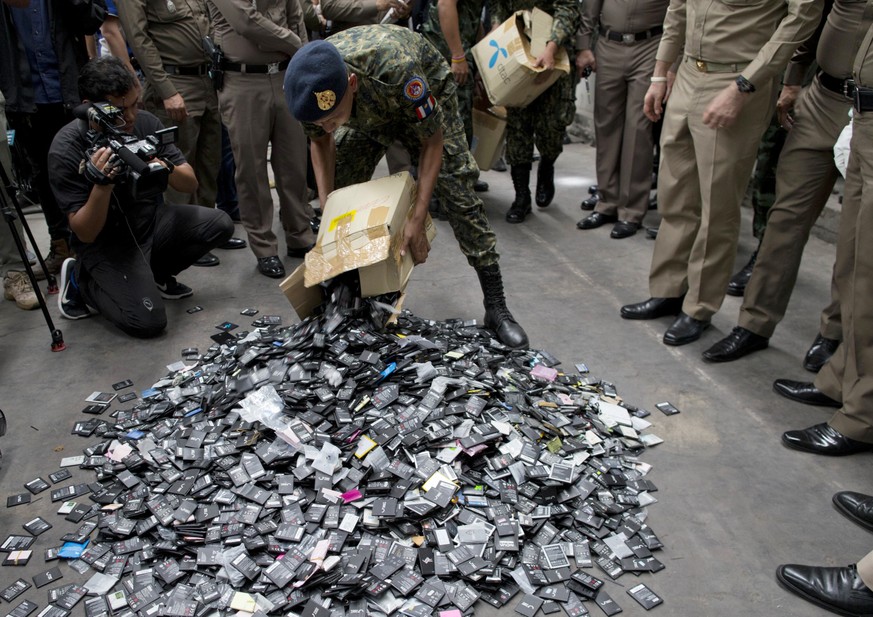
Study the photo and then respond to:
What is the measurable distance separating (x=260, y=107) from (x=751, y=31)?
2550 mm

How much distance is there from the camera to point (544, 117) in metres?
4.57

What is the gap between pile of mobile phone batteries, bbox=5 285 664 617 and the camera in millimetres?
1970

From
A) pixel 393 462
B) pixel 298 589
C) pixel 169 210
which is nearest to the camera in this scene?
pixel 298 589

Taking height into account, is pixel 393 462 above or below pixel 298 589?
above

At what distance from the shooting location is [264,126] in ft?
12.6

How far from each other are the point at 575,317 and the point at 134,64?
3734 millimetres

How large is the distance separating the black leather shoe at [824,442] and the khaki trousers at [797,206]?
601mm

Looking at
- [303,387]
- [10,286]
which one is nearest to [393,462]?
[303,387]

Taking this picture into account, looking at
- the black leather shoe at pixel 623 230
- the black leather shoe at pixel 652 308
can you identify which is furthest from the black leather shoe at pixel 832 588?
the black leather shoe at pixel 623 230

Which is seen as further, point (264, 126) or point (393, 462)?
point (264, 126)

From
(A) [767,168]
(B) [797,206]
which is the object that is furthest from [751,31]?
(A) [767,168]

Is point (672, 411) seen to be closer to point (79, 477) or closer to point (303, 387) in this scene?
point (303, 387)

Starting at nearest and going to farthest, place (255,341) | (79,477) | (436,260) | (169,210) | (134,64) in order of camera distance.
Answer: (79,477) < (255,341) < (169,210) < (436,260) < (134,64)

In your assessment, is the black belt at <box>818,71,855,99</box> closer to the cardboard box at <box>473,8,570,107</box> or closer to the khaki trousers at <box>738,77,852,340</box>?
the khaki trousers at <box>738,77,852,340</box>
